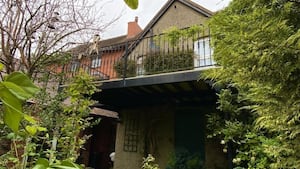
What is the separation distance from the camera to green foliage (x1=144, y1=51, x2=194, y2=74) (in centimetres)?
621

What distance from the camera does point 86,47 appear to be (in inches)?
195

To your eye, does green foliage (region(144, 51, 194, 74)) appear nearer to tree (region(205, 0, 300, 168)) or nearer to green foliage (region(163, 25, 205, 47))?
green foliage (region(163, 25, 205, 47))

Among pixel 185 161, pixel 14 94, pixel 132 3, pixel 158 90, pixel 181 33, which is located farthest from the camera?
pixel 185 161

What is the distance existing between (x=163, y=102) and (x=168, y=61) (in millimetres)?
1510

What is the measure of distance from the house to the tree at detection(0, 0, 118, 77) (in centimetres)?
176

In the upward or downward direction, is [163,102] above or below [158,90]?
below

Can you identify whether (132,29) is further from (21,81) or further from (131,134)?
(21,81)

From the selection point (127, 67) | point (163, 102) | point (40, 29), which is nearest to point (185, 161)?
point (163, 102)

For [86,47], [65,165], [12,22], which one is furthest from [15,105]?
[86,47]

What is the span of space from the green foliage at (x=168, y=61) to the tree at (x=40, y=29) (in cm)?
191

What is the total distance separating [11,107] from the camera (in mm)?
418

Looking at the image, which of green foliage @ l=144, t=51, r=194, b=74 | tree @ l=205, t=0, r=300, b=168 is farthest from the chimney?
tree @ l=205, t=0, r=300, b=168

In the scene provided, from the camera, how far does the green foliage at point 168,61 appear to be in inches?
244

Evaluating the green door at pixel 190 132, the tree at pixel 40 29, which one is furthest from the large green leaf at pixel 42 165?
the green door at pixel 190 132
